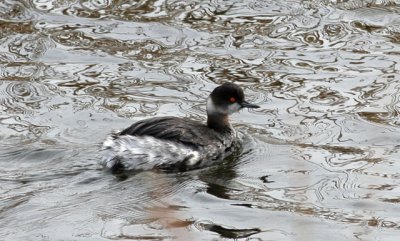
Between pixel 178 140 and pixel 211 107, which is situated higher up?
pixel 211 107

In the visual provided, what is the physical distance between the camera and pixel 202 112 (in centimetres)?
1012

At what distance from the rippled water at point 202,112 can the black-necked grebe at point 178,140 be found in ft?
0.43

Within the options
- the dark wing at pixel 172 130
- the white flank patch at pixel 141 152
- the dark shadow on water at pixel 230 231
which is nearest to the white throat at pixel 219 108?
the dark wing at pixel 172 130

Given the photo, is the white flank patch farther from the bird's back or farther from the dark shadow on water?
the dark shadow on water

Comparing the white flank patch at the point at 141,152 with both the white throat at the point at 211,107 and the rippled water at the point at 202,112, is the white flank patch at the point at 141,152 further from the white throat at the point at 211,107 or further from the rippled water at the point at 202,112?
the white throat at the point at 211,107

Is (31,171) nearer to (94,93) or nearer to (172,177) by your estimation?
(172,177)

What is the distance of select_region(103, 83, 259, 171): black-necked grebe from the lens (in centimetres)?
882

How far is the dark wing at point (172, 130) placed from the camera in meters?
8.93

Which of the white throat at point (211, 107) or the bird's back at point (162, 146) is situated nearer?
the bird's back at point (162, 146)

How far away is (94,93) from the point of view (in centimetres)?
1048

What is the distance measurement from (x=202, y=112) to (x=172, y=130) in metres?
1.17

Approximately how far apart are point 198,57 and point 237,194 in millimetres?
3174

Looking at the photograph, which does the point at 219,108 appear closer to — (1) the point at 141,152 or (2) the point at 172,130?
(2) the point at 172,130

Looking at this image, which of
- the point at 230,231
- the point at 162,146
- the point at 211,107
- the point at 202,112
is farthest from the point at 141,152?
the point at 230,231
